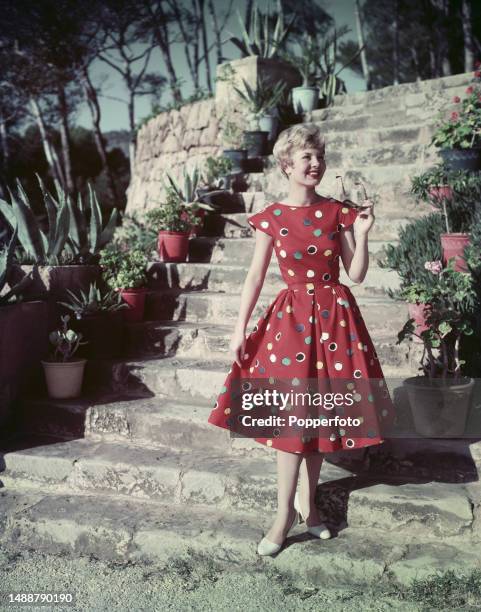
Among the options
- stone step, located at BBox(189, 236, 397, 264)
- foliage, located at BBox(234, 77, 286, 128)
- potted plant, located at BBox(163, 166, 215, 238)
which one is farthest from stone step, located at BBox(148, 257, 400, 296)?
foliage, located at BBox(234, 77, 286, 128)

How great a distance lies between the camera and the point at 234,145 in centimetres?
756

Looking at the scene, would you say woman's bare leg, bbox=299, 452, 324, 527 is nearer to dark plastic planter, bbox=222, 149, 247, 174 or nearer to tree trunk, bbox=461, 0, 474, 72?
dark plastic planter, bbox=222, 149, 247, 174

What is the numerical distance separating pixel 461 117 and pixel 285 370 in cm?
401

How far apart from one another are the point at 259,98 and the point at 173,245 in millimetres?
2967

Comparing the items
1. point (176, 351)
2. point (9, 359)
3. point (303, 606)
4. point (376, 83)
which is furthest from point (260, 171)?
point (376, 83)

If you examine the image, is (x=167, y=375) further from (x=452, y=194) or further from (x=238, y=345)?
(x=452, y=194)

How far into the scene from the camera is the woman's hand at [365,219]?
255 centimetres

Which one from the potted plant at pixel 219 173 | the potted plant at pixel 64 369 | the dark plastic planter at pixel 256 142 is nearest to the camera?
the potted plant at pixel 64 369

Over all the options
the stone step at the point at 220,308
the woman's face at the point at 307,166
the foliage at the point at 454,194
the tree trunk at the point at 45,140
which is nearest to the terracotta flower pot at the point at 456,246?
the foliage at the point at 454,194

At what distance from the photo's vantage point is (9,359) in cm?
386

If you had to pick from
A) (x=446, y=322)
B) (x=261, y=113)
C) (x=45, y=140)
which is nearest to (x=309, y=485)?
(x=446, y=322)

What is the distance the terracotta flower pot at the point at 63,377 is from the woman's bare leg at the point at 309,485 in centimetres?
175

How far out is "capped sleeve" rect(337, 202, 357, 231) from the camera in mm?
2609

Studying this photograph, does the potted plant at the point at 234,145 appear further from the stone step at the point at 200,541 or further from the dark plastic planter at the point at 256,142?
the stone step at the point at 200,541
